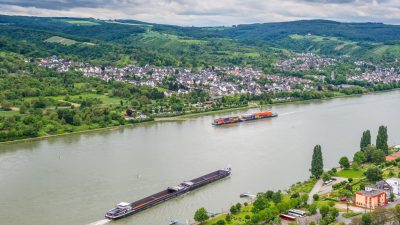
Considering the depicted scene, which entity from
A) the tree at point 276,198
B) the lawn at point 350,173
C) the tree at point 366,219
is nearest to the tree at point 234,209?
the tree at point 276,198

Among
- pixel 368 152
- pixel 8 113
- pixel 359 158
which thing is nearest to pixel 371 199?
pixel 359 158

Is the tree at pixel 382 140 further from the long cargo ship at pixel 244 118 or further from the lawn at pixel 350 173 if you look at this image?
the long cargo ship at pixel 244 118

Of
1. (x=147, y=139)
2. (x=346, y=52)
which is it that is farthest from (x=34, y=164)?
(x=346, y=52)

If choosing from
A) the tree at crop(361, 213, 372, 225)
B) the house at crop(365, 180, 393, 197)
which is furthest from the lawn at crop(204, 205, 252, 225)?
the house at crop(365, 180, 393, 197)

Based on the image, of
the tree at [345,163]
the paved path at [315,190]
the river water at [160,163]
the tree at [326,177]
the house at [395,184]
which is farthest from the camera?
the tree at [345,163]

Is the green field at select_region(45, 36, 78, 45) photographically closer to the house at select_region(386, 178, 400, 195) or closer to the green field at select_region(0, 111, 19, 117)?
the green field at select_region(0, 111, 19, 117)

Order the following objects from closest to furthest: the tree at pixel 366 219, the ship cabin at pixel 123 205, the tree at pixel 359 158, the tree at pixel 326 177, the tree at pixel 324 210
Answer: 1. the tree at pixel 366 219
2. the tree at pixel 324 210
3. the ship cabin at pixel 123 205
4. the tree at pixel 326 177
5. the tree at pixel 359 158
